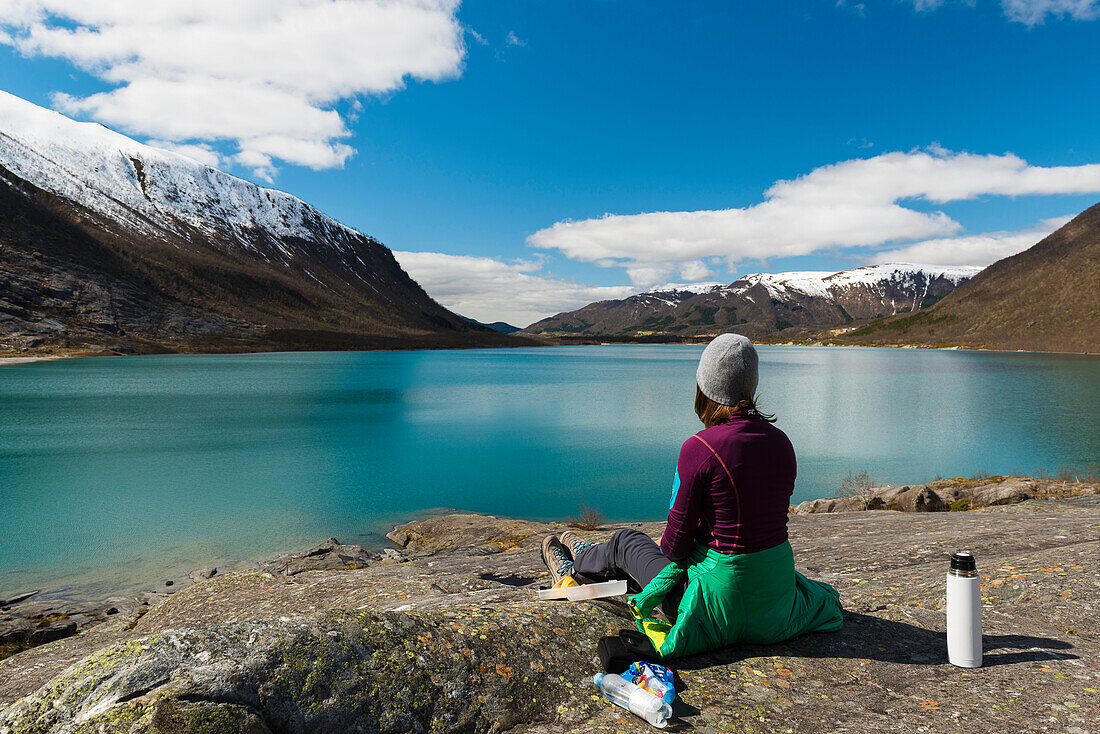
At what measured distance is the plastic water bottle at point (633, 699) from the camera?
3.99 metres

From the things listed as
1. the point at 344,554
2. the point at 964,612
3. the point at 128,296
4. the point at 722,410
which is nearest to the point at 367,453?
the point at 344,554

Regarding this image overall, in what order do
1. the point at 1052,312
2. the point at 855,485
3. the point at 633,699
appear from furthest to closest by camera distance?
the point at 1052,312
the point at 855,485
the point at 633,699

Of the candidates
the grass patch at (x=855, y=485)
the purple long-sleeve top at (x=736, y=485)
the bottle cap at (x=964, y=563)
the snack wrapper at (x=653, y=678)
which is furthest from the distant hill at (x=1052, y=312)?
the snack wrapper at (x=653, y=678)

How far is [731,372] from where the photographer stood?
4.69 metres

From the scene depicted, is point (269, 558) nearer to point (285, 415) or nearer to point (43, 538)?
point (43, 538)

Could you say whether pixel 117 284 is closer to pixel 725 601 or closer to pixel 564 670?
pixel 564 670

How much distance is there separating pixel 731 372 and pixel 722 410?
0.32 metres

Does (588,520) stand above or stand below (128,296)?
below

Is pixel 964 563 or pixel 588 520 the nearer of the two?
pixel 964 563

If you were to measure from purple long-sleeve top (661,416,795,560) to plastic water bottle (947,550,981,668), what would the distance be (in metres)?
1.42

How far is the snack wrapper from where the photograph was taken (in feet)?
13.3

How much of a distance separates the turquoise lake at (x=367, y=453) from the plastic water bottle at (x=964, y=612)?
17.1 m

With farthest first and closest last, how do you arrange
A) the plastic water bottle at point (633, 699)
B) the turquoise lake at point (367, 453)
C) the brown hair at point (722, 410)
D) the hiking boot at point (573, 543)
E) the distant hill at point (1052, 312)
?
the distant hill at point (1052, 312) < the turquoise lake at point (367, 453) < the hiking boot at point (573, 543) < the brown hair at point (722, 410) < the plastic water bottle at point (633, 699)

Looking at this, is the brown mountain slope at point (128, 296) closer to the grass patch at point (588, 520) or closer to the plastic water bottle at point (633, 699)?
the grass patch at point (588, 520)
